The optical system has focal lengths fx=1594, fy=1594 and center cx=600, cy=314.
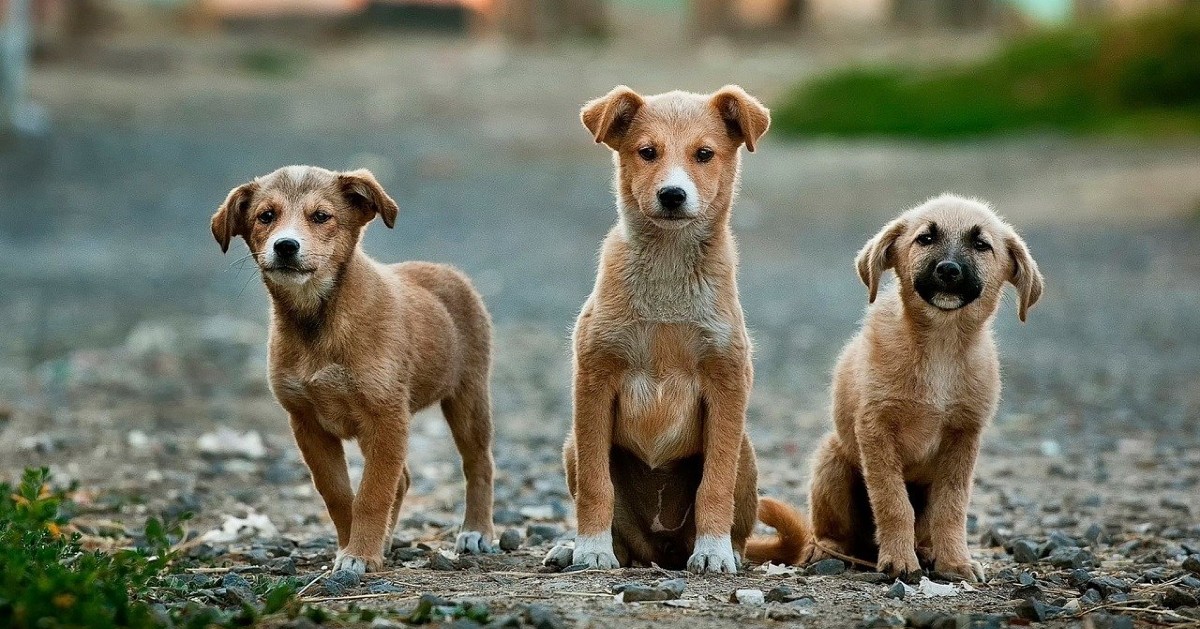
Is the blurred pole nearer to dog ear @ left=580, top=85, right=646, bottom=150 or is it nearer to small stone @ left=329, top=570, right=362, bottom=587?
dog ear @ left=580, top=85, right=646, bottom=150

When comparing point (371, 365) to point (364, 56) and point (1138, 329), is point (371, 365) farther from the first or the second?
point (364, 56)

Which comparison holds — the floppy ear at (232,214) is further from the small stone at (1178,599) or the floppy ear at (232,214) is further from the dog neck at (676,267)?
the small stone at (1178,599)

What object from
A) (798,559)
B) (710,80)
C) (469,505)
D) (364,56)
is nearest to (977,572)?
(798,559)

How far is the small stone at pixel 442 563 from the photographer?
605 cm

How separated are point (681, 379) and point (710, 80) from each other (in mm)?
20131

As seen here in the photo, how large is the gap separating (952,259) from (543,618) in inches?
80.9

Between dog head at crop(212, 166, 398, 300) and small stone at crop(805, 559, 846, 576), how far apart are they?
207 cm

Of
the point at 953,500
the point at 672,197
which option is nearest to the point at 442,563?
the point at 672,197

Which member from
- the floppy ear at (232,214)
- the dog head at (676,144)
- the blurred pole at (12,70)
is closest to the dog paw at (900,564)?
the dog head at (676,144)

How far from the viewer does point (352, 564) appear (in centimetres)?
575

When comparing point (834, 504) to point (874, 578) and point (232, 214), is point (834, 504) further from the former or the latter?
point (232, 214)

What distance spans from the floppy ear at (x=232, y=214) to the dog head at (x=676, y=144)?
4.32ft

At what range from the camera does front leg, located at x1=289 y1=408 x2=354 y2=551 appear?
19.6 ft

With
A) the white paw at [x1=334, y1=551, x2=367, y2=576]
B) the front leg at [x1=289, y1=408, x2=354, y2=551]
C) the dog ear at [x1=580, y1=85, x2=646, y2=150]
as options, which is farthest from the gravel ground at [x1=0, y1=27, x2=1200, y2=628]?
the dog ear at [x1=580, y1=85, x2=646, y2=150]
